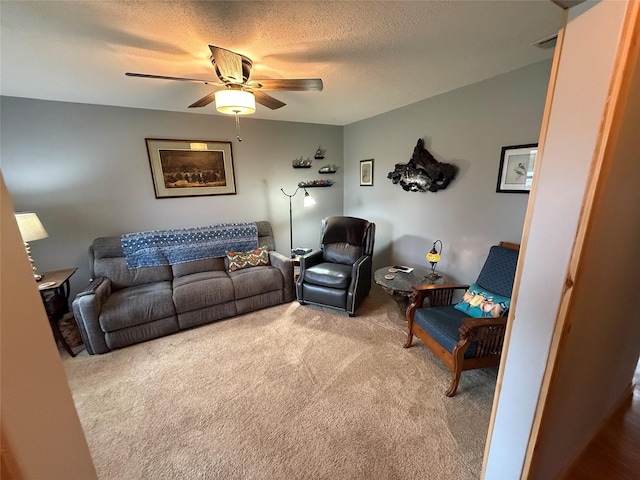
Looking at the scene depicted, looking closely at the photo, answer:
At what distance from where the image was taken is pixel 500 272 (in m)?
2.04

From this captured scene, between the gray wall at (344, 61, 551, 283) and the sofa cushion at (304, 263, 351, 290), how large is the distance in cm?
98

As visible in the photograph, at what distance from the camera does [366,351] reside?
2.27 m

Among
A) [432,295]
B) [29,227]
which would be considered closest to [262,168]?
[29,227]

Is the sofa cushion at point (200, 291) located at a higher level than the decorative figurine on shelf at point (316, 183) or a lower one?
lower

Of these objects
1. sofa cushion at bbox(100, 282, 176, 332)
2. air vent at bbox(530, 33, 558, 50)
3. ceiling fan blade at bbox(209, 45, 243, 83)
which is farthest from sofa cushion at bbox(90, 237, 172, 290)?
air vent at bbox(530, 33, 558, 50)

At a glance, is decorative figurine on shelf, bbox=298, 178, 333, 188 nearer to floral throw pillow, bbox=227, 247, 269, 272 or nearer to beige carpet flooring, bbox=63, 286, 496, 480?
floral throw pillow, bbox=227, 247, 269, 272

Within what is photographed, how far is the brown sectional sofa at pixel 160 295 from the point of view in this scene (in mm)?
2281

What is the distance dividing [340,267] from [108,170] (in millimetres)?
2868

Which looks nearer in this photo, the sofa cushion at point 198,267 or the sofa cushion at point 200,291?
the sofa cushion at point 200,291

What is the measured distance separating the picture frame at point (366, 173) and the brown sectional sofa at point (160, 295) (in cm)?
173

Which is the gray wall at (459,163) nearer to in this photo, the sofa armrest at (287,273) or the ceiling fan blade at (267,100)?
the sofa armrest at (287,273)

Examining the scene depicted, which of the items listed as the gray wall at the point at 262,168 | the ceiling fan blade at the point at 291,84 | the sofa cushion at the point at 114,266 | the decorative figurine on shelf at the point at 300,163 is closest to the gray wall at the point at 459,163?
the gray wall at the point at 262,168

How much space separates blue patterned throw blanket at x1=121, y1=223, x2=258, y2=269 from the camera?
2.86 metres

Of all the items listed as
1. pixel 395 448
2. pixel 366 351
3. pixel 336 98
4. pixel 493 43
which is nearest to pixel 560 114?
pixel 493 43
